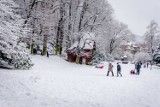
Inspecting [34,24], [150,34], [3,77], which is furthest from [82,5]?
[150,34]

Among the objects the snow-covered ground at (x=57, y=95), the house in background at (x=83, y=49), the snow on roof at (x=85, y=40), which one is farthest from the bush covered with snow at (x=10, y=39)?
the snow on roof at (x=85, y=40)

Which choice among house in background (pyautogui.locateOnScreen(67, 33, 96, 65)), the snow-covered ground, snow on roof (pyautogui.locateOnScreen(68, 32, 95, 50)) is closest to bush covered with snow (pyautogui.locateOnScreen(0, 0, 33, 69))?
the snow-covered ground

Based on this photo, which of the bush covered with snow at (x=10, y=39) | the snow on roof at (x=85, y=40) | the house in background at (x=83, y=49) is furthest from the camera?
the house in background at (x=83, y=49)

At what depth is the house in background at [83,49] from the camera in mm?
40656

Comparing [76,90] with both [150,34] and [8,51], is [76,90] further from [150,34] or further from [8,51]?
[150,34]

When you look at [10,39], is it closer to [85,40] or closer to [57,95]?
[57,95]

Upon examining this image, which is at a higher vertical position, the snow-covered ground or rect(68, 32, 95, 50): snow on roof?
rect(68, 32, 95, 50): snow on roof

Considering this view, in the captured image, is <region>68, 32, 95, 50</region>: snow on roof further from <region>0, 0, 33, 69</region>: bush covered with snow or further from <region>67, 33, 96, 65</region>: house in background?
<region>0, 0, 33, 69</region>: bush covered with snow

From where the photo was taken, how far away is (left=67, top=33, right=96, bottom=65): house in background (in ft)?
133

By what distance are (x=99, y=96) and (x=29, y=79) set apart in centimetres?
531

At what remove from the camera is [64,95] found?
554 inches

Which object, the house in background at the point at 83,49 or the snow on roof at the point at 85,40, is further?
the house in background at the point at 83,49

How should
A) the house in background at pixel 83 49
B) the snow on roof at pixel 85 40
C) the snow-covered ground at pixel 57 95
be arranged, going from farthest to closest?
the house in background at pixel 83 49, the snow on roof at pixel 85 40, the snow-covered ground at pixel 57 95

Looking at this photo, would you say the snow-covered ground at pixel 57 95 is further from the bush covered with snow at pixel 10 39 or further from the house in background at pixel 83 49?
the house in background at pixel 83 49
